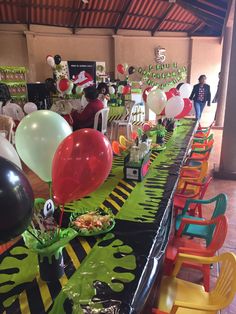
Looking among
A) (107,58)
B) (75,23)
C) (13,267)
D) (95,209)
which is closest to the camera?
(13,267)

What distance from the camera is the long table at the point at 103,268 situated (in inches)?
39.7

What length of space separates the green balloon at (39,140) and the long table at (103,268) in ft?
1.36

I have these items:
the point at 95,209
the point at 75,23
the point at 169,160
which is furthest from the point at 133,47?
the point at 95,209

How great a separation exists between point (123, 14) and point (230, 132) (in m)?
6.65

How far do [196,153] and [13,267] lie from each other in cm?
289

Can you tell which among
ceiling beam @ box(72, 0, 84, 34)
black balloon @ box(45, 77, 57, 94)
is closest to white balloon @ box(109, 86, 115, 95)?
black balloon @ box(45, 77, 57, 94)

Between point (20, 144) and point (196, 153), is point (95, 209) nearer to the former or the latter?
point (20, 144)

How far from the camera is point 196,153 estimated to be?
361 centimetres

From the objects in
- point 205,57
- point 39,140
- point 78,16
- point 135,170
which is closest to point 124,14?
point 78,16

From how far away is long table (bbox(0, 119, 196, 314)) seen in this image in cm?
101

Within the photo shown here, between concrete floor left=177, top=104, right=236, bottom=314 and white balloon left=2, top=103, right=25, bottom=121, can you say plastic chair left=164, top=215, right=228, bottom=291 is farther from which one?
white balloon left=2, top=103, right=25, bottom=121

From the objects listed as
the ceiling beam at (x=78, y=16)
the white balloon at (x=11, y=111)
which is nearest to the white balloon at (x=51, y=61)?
the ceiling beam at (x=78, y=16)

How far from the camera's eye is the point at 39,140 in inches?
55.2

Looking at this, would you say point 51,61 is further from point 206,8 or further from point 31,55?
point 206,8
